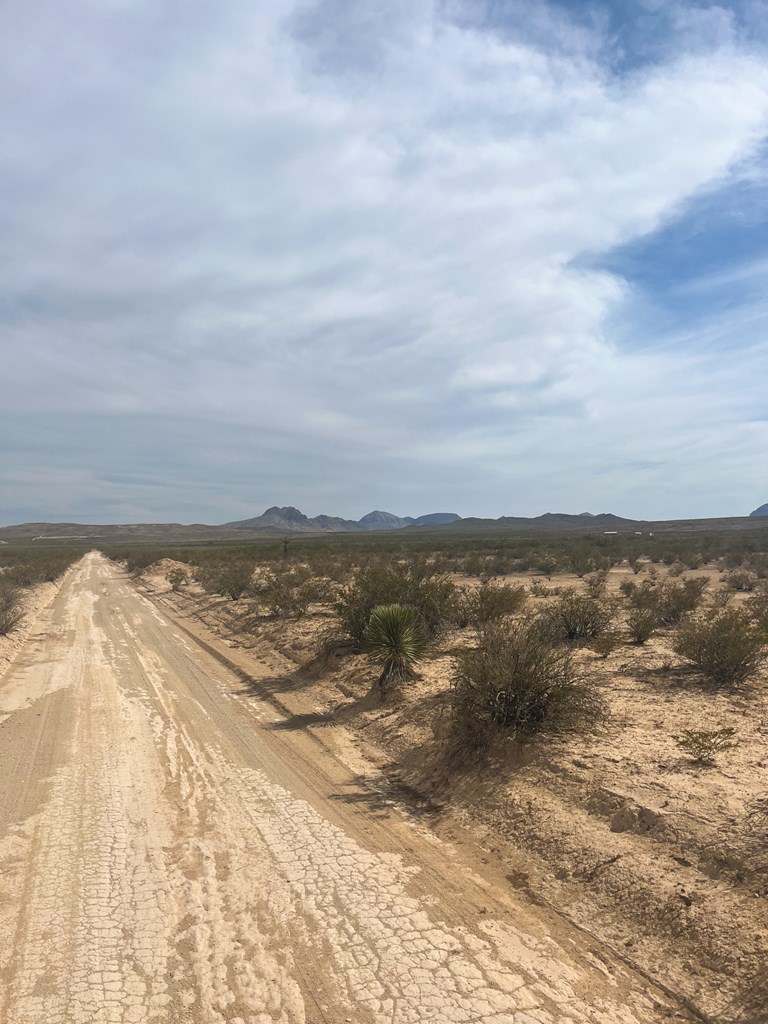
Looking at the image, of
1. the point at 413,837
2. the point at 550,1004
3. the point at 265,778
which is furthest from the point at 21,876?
the point at 550,1004

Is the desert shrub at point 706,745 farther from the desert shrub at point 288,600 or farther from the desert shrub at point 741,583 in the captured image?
the desert shrub at point 741,583

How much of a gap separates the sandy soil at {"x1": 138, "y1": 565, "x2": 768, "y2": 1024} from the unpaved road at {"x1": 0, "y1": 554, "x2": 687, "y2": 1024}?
36 cm

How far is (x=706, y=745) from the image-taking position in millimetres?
6699

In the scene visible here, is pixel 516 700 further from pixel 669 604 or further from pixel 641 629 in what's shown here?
pixel 669 604

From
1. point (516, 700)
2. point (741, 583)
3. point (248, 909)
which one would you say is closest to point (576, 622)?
point (516, 700)

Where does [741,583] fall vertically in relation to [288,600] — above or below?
above

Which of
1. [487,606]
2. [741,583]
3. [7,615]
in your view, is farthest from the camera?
[741,583]

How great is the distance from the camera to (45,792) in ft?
23.5

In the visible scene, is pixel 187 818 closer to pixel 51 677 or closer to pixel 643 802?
pixel 643 802

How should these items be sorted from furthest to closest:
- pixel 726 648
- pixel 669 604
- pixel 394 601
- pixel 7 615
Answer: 1. pixel 7 615
2. pixel 669 604
3. pixel 394 601
4. pixel 726 648

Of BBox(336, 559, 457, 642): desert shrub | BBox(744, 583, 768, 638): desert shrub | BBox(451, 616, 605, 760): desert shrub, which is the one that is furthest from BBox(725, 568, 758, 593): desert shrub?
BBox(451, 616, 605, 760): desert shrub

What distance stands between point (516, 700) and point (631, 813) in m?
2.30

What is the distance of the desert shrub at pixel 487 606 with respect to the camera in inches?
575

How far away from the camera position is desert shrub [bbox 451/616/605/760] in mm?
7867
